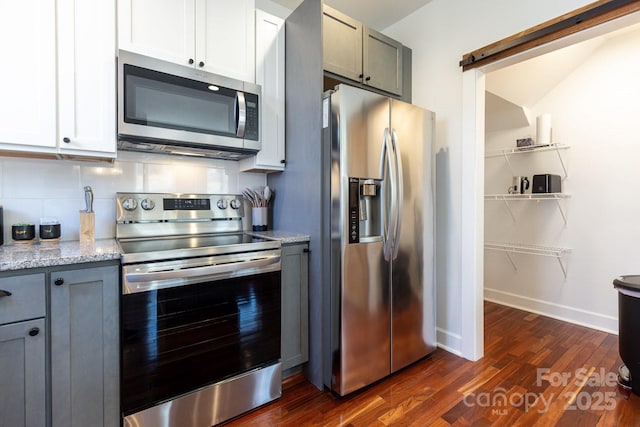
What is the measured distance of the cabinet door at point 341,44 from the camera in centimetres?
194

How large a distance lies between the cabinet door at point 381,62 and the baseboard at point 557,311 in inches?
103

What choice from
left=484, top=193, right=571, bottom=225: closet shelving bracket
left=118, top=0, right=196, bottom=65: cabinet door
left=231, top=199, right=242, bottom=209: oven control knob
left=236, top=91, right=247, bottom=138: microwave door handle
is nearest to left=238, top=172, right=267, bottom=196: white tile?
left=231, top=199, right=242, bottom=209: oven control knob

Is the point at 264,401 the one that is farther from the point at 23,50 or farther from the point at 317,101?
the point at 23,50

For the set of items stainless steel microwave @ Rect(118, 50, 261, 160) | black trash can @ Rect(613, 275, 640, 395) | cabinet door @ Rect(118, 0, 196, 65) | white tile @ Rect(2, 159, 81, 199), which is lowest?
black trash can @ Rect(613, 275, 640, 395)

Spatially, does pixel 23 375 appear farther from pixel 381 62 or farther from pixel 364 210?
pixel 381 62

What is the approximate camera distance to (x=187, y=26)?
5.74 feet

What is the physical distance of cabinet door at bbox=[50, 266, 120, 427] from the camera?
1.22m

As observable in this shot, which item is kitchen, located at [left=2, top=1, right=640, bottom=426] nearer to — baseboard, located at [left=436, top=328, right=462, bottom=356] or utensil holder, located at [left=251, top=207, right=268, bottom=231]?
baseboard, located at [left=436, top=328, right=462, bottom=356]

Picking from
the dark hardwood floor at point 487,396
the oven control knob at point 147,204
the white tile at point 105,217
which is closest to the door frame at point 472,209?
the dark hardwood floor at point 487,396

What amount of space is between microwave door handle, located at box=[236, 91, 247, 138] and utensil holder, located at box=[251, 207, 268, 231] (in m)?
0.57

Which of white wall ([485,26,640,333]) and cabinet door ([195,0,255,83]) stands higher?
cabinet door ([195,0,255,83])

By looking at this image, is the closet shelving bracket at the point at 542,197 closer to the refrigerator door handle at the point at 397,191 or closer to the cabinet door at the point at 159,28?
the refrigerator door handle at the point at 397,191

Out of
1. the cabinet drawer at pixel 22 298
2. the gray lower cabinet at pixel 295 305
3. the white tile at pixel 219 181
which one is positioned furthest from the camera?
the white tile at pixel 219 181

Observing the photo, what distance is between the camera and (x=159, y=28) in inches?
65.7
